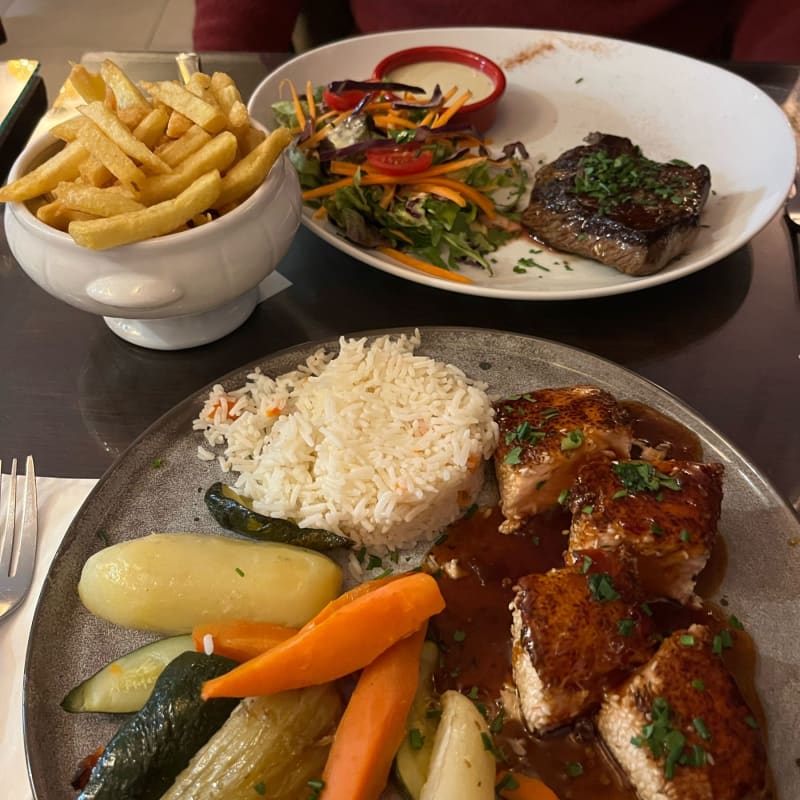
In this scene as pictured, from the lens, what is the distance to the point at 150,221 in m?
1.93

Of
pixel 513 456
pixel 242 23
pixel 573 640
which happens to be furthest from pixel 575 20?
pixel 573 640

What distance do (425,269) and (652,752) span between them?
1777 millimetres

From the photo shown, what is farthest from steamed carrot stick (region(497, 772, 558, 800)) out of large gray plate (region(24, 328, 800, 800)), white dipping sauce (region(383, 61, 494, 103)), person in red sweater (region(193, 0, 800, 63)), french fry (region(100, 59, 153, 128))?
person in red sweater (region(193, 0, 800, 63))

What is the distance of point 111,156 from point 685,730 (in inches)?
76.4

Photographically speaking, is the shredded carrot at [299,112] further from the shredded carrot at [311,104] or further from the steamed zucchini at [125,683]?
the steamed zucchini at [125,683]

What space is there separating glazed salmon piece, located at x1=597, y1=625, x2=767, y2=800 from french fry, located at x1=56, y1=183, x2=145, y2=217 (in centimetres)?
168

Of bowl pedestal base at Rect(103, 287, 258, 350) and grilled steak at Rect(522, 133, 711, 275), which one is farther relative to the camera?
grilled steak at Rect(522, 133, 711, 275)

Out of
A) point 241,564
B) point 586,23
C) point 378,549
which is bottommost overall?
point 378,549

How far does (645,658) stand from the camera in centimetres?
162

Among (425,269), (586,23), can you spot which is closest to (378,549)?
(425,269)

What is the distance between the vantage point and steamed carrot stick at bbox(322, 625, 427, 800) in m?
1.47

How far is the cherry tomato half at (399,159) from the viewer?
9.84 feet

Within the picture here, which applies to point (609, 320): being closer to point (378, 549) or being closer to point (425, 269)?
point (425, 269)

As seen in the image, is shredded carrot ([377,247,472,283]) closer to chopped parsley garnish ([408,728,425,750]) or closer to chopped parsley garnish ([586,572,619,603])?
chopped parsley garnish ([586,572,619,603])
